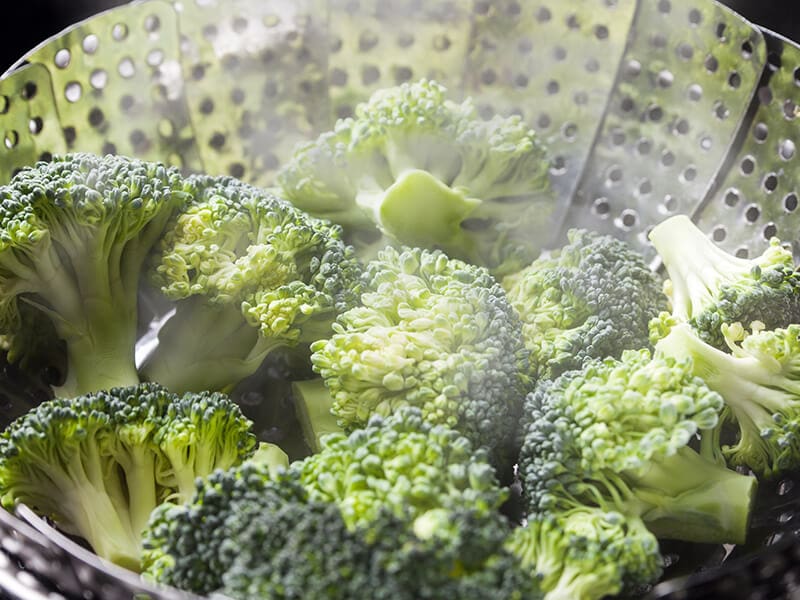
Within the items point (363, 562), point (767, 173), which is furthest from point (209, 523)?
point (767, 173)

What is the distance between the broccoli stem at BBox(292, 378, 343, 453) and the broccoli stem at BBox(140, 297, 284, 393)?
3.1 inches

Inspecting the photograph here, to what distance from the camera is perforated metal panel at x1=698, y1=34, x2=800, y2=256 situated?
1.51 metres

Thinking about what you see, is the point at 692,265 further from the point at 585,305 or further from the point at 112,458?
the point at 112,458

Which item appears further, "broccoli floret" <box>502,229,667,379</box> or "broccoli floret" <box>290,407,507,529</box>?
"broccoli floret" <box>502,229,667,379</box>

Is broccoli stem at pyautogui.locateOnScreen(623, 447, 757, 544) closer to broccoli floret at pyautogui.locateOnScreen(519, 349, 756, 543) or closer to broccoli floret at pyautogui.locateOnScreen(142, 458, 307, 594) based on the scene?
broccoli floret at pyautogui.locateOnScreen(519, 349, 756, 543)

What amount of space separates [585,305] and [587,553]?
0.46m

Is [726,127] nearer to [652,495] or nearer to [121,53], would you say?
[652,495]

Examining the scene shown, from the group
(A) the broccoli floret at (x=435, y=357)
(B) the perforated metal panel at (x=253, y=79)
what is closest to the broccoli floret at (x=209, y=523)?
(A) the broccoli floret at (x=435, y=357)

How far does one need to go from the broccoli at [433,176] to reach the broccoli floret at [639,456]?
0.44 meters

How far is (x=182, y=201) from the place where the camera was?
1.36 m

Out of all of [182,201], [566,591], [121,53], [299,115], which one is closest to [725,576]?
[566,591]

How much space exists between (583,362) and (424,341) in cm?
25

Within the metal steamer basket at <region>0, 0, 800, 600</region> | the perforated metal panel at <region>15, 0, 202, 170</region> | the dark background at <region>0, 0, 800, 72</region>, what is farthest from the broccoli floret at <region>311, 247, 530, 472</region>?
the dark background at <region>0, 0, 800, 72</region>

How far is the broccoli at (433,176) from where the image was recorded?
1496 mm
